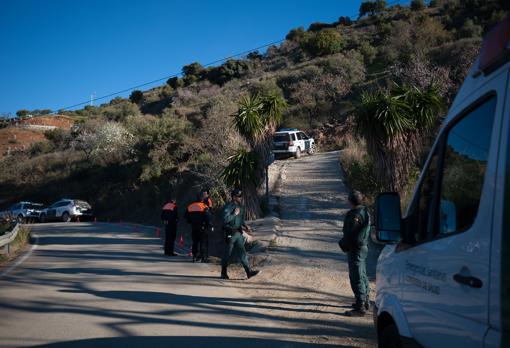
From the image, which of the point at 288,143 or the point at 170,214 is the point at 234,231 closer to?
the point at 170,214

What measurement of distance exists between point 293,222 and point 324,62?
119ft

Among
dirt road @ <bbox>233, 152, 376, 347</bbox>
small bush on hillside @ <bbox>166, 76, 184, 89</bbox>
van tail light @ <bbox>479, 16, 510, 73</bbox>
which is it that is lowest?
dirt road @ <bbox>233, 152, 376, 347</bbox>

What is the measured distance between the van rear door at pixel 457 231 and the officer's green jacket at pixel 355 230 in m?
3.49

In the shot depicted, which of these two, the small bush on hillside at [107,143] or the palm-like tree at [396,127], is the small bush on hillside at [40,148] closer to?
the small bush on hillside at [107,143]

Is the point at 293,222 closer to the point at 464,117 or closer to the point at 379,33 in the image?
the point at 464,117

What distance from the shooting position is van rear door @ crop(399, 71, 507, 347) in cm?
229

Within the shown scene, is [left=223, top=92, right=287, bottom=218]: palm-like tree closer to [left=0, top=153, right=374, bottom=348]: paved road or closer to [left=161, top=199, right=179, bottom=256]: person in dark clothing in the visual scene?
[left=0, top=153, right=374, bottom=348]: paved road

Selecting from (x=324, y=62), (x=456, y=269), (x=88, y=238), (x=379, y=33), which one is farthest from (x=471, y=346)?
(x=379, y=33)

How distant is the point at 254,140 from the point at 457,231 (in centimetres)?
1307

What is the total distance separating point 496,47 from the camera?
234 centimetres

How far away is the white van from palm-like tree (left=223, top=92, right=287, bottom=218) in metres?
11.5

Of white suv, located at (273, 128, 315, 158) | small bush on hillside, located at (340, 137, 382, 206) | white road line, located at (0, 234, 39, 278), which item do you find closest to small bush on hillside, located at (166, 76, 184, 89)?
white suv, located at (273, 128, 315, 158)

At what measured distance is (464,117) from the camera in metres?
2.83

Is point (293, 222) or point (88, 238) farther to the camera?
point (88, 238)
